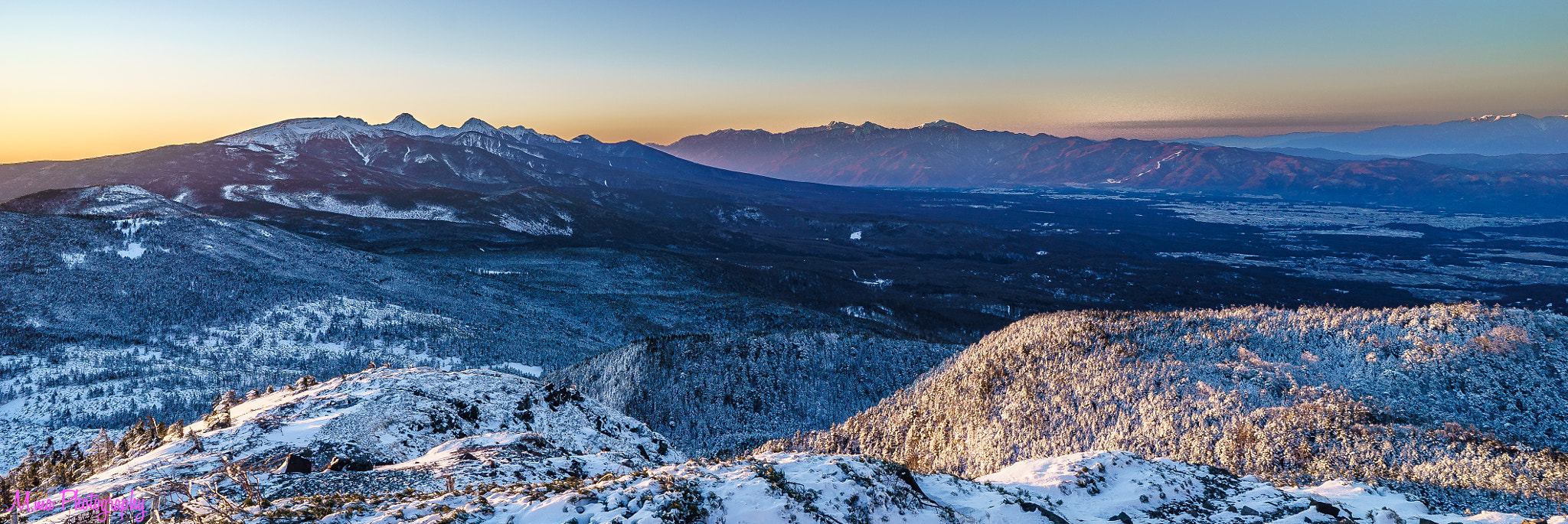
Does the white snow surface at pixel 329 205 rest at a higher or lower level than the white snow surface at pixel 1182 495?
higher

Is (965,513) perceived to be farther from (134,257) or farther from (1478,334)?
(134,257)

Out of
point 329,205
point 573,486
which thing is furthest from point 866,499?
point 329,205

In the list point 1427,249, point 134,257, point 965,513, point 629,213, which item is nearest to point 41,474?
point 965,513

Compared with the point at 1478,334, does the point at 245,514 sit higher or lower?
higher
